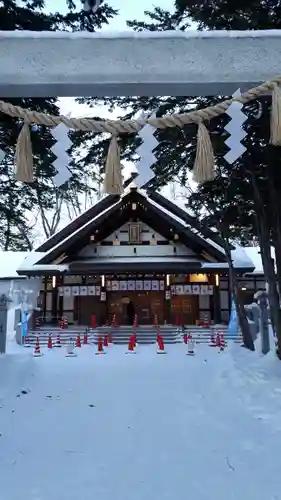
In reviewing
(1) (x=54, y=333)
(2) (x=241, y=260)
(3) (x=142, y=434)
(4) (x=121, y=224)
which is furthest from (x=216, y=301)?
(3) (x=142, y=434)

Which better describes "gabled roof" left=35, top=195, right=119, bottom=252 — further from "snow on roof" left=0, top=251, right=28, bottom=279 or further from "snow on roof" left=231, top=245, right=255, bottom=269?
"snow on roof" left=231, top=245, right=255, bottom=269

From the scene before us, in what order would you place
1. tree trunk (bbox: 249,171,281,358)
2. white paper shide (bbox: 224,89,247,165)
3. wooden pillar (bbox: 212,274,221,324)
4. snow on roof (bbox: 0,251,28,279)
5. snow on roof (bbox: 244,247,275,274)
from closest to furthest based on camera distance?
white paper shide (bbox: 224,89,247,165) < tree trunk (bbox: 249,171,281,358) < wooden pillar (bbox: 212,274,221,324) < snow on roof (bbox: 244,247,275,274) < snow on roof (bbox: 0,251,28,279)

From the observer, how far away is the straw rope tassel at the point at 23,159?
2.94 meters

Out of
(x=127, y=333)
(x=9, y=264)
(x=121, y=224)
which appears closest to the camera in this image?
(x=127, y=333)

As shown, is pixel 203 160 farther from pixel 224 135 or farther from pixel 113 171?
pixel 224 135

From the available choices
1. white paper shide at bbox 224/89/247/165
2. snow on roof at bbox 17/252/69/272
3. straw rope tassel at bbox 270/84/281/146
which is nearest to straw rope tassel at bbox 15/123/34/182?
white paper shide at bbox 224/89/247/165

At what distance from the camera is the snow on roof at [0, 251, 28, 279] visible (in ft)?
72.3

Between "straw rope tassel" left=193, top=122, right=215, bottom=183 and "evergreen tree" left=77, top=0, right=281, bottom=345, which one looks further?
"evergreen tree" left=77, top=0, right=281, bottom=345

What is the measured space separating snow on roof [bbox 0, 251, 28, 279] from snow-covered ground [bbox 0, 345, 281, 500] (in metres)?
13.8

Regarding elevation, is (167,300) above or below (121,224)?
below

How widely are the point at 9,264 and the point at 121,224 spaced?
7.50 metres

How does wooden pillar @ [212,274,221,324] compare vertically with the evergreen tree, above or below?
below

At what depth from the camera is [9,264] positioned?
77.0 ft

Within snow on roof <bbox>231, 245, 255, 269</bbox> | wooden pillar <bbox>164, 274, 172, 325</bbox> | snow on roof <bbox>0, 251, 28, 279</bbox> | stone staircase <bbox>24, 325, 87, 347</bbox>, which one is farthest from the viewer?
snow on roof <bbox>0, 251, 28, 279</bbox>
